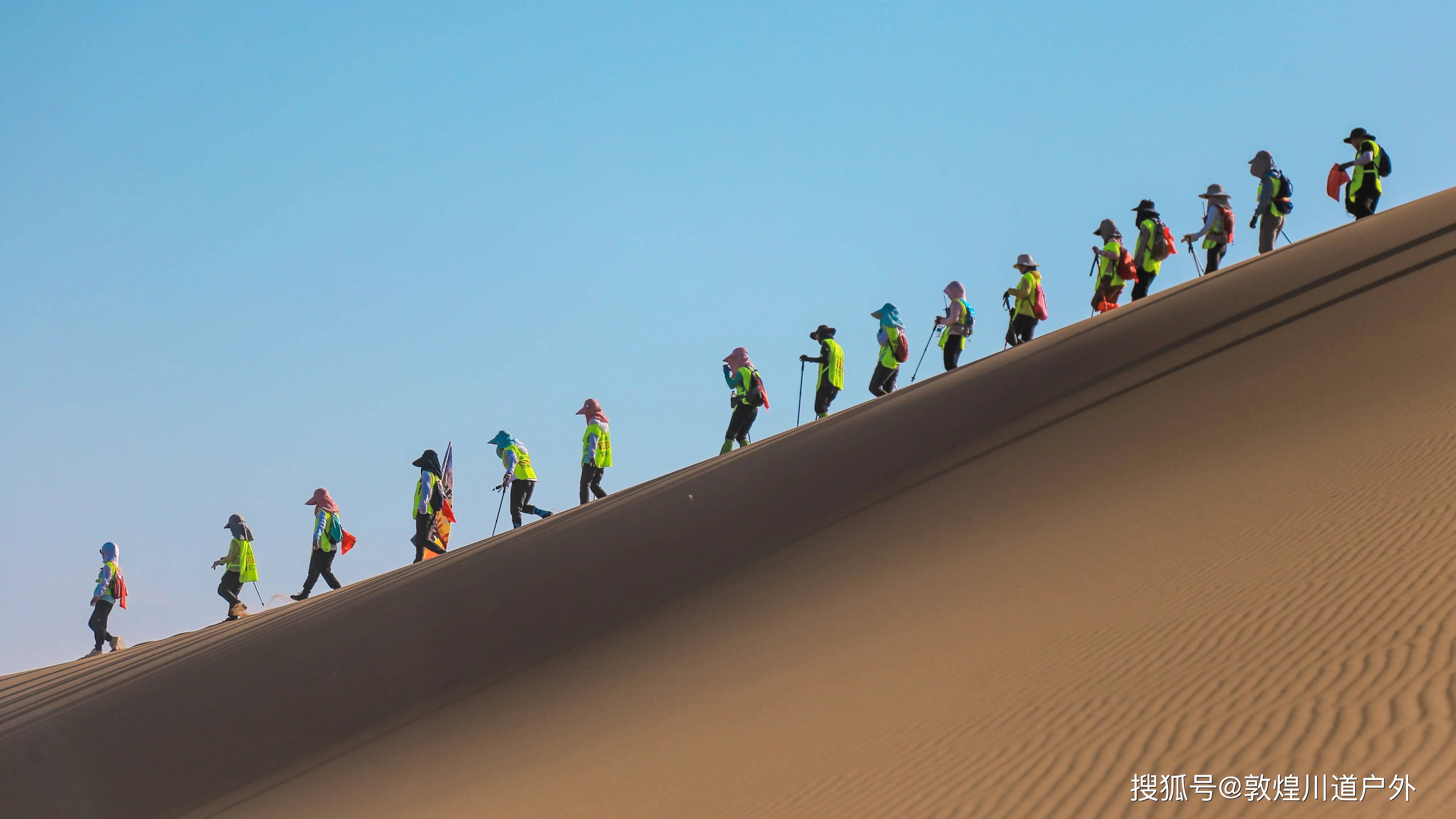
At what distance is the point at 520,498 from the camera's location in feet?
56.2

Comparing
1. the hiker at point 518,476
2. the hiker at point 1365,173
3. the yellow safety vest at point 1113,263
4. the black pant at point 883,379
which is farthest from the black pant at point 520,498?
the hiker at point 1365,173

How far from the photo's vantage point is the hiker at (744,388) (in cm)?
1744

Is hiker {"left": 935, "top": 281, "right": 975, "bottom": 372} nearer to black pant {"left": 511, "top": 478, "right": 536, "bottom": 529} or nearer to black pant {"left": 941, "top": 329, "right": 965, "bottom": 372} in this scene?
black pant {"left": 941, "top": 329, "right": 965, "bottom": 372}

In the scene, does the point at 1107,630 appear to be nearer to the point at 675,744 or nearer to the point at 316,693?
the point at 675,744

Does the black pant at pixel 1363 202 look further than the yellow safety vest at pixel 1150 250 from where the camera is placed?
Yes

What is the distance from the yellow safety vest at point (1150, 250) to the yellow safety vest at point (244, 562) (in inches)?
545

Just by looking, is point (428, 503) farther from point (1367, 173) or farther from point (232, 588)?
point (1367, 173)

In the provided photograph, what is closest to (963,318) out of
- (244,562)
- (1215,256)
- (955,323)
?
(955,323)

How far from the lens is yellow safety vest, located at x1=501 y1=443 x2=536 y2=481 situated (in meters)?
17.0

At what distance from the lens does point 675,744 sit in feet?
24.6

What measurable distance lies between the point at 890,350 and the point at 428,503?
7.00m

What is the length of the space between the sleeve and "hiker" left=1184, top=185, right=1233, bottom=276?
17817 mm

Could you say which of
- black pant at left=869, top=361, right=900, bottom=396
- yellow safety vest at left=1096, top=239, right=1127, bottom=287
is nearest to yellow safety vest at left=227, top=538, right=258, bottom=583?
black pant at left=869, top=361, right=900, bottom=396

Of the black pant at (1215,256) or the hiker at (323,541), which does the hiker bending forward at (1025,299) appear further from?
the hiker at (323,541)
